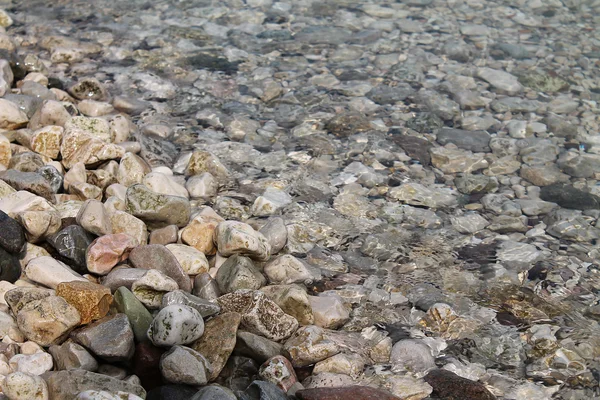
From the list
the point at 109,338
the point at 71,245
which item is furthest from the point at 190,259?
the point at 109,338

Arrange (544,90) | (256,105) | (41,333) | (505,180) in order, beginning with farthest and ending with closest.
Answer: (544,90)
(256,105)
(505,180)
(41,333)

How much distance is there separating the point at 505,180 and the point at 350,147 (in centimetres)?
127

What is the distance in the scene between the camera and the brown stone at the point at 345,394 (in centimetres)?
322

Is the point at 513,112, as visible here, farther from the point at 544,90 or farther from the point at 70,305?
the point at 70,305

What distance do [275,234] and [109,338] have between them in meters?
1.48

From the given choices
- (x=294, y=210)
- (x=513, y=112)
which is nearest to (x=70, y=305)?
(x=294, y=210)

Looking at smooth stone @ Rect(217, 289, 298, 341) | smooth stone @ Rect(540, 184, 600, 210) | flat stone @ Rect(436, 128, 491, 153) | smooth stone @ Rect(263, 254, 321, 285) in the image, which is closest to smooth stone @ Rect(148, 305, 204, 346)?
smooth stone @ Rect(217, 289, 298, 341)

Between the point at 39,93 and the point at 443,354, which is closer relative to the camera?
the point at 443,354

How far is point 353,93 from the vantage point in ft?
21.5

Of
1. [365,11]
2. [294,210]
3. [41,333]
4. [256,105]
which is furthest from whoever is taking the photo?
[365,11]

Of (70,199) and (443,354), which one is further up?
(70,199)

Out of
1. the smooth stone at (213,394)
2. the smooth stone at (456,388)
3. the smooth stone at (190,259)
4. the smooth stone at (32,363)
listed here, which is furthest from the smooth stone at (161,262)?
the smooth stone at (456,388)

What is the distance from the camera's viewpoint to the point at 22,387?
2832mm

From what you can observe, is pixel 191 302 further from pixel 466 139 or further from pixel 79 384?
pixel 466 139
